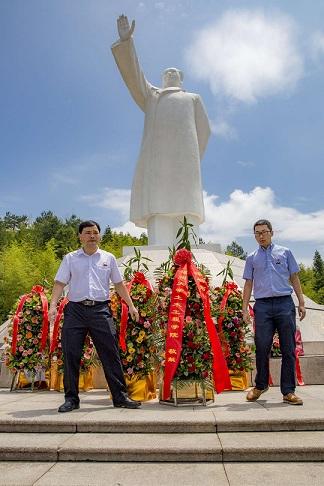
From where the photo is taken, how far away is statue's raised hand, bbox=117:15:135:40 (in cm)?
924

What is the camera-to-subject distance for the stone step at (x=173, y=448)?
246cm

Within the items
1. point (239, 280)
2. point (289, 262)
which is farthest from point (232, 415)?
point (239, 280)

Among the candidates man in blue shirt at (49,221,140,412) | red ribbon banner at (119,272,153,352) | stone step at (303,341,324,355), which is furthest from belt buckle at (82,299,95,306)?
stone step at (303,341,324,355)

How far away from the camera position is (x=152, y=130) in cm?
1065

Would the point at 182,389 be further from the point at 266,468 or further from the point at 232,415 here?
the point at 266,468

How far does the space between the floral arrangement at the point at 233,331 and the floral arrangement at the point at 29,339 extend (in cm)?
193

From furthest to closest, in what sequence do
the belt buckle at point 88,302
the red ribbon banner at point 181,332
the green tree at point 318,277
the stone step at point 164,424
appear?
the green tree at point 318,277, the red ribbon banner at point 181,332, the belt buckle at point 88,302, the stone step at point 164,424

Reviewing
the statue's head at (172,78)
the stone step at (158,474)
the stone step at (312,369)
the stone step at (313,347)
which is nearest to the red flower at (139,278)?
the stone step at (158,474)

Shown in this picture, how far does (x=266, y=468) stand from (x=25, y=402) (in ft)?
7.83

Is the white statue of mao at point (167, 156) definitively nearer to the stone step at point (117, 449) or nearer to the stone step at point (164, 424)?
the stone step at point (164, 424)

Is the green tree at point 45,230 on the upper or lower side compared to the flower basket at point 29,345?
upper

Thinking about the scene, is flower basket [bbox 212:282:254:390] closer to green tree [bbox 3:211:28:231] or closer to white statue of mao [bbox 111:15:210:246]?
white statue of mao [bbox 111:15:210:246]

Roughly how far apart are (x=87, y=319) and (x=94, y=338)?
0.17 metres

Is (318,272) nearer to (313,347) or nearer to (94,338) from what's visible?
(313,347)
